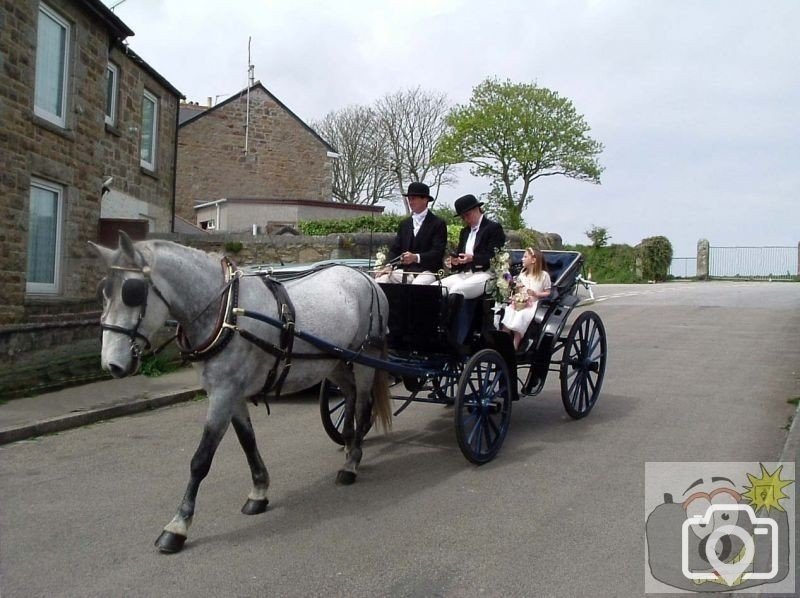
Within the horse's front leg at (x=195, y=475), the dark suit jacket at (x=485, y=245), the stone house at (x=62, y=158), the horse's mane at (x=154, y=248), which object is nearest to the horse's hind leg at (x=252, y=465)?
the horse's front leg at (x=195, y=475)

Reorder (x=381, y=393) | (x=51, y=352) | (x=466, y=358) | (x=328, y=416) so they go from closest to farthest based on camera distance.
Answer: (x=381, y=393) → (x=328, y=416) → (x=466, y=358) → (x=51, y=352)

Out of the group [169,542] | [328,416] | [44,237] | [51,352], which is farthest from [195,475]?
[44,237]

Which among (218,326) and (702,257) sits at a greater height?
(702,257)

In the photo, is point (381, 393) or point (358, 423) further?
point (381, 393)

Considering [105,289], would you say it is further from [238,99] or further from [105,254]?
[238,99]

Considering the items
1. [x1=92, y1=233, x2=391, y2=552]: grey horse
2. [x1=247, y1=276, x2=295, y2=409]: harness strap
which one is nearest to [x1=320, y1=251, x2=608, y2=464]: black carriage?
[x1=92, y1=233, x2=391, y2=552]: grey horse

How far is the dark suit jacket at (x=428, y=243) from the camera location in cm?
670

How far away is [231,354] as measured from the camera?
182 inches

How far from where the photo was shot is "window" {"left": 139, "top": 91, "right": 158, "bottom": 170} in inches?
622

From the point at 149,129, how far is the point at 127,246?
42.2ft

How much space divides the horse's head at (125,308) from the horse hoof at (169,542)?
1.00 m

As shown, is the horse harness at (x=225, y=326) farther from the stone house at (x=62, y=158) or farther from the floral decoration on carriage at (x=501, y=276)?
the stone house at (x=62, y=158)

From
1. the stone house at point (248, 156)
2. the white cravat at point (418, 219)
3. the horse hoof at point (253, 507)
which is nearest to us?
the horse hoof at point (253, 507)

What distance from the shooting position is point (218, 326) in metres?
4.58
